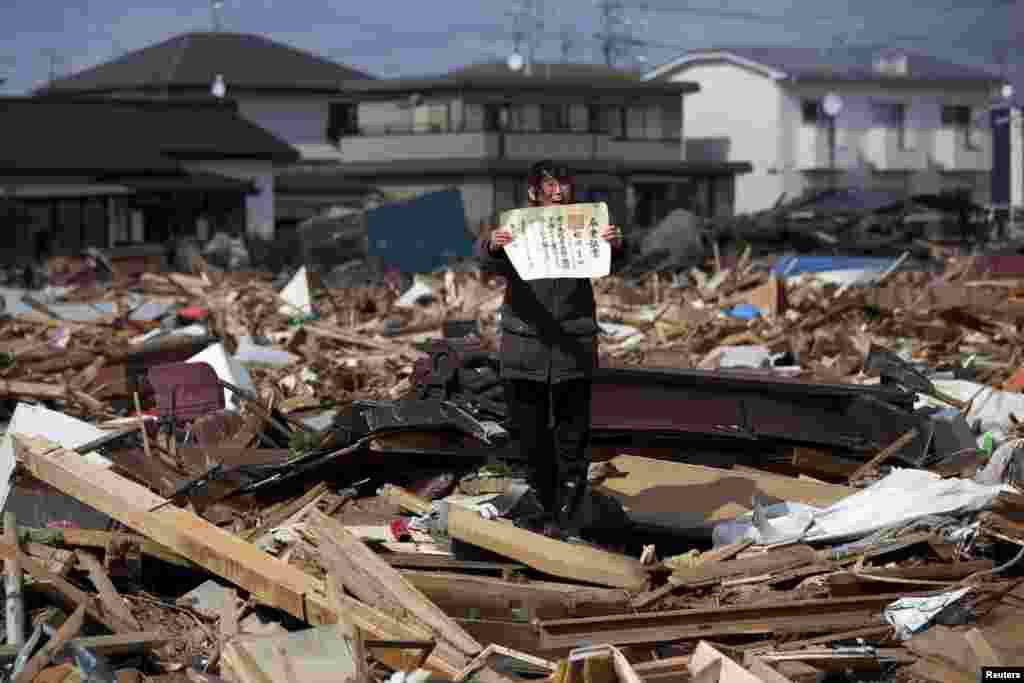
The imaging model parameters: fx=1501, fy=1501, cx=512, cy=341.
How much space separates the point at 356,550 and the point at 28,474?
5.21 ft

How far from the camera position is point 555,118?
150 feet

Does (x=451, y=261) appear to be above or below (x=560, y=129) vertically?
below

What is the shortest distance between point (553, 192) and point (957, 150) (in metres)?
54.2

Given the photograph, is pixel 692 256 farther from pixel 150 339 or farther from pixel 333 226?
pixel 150 339

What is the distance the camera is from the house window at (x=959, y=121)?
5709 centimetres

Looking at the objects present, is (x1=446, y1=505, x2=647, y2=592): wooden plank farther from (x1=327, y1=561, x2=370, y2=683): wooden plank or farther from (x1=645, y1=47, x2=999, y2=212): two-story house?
(x1=645, y1=47, x2=999, y2=212): two-story house

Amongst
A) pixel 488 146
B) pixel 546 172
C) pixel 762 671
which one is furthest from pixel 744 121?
pixel 762 671

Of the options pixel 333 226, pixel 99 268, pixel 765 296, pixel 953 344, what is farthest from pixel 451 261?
pixel 953 344

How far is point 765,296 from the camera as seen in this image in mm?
14891

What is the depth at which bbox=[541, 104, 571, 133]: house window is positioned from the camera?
149 feet

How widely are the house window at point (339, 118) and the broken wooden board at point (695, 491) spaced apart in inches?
1766

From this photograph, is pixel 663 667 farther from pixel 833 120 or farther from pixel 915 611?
pixel 833 120

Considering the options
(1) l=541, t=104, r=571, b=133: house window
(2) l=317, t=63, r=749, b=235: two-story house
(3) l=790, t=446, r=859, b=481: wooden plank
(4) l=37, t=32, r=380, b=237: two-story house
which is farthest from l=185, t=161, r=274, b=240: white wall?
(3) l=790, t=446, r=859, b=481: wooden plank

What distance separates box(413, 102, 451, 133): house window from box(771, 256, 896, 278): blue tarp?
24.8 m
